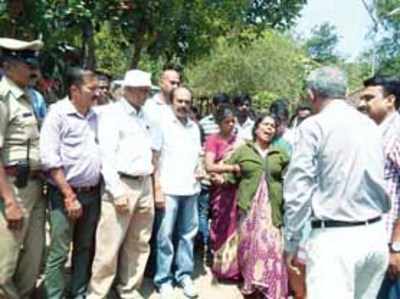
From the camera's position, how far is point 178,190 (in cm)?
584

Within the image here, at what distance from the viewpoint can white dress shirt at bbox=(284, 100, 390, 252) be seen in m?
3.85

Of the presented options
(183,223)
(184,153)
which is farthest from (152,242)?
(184,153)

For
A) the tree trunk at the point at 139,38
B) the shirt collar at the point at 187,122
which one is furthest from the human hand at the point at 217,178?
the tree trunk at the point at 139,38

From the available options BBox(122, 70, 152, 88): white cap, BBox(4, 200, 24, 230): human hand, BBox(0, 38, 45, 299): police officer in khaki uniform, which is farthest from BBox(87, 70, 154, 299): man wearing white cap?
BBox(4, 200, 24, 230): human hand

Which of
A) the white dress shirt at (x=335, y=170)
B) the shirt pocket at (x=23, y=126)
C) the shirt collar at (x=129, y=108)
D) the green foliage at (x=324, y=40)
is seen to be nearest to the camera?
the white dress shirt at (x=335, y=170)

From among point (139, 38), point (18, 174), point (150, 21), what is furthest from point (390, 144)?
point (139, 38)

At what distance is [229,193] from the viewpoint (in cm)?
645

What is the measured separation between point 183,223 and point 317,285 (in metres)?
2.24

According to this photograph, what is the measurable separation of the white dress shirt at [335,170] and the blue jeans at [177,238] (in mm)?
2034

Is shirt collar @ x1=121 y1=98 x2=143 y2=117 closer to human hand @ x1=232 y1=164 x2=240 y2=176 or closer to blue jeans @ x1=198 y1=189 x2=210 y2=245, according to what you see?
human hand @ x1=232 y1=164 x2=240 y2=176

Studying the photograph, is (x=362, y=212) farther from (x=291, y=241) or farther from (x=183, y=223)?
(x=183, y=223)

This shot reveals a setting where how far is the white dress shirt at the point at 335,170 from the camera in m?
3.85

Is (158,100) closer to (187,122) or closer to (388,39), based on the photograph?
(187,122)

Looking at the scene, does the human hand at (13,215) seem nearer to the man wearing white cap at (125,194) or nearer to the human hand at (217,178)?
the man wearing white cap at (125,194)
